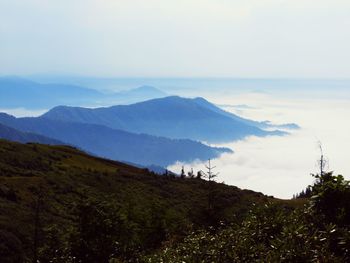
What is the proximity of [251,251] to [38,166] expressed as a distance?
3366 inches

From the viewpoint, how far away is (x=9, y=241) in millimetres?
40281

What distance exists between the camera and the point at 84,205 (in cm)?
2406

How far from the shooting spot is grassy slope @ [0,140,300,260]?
5034 cm

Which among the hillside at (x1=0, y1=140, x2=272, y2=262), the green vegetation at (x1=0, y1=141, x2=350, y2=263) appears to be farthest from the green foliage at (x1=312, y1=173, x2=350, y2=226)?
the hillside at (x1=0, y1=140, x2=272, y2=262)

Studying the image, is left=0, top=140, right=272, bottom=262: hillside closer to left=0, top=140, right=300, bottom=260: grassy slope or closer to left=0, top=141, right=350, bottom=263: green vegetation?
left=0, top=140, right=300, bottom=260: grassy slope

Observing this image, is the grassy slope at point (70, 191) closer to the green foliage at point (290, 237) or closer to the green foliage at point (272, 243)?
the green foliage at point (272, 243)

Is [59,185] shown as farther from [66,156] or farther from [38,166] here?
[66,156]

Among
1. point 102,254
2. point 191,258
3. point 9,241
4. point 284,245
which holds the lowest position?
point 9,241

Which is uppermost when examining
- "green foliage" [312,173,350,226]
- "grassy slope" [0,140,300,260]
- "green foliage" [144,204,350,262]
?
"green foliage" [312,173,350,226]

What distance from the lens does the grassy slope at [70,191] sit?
165 ft

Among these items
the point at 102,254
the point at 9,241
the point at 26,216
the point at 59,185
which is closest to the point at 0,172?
the point at 59,185

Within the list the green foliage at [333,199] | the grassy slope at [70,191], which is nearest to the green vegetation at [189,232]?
the green foliage at [333,199]

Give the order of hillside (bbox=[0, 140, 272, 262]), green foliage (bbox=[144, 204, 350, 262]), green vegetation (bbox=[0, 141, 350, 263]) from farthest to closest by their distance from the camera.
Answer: hillside (bbox=[0, 140, 272, 262]) → green vegetation (bbox=[0, 141, 350, 263]) → green foliage (bbox=[144, 204, 350, 262])

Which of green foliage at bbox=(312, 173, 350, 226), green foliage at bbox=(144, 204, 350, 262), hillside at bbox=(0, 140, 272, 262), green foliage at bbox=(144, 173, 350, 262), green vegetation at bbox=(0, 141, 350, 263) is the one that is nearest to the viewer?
green foliage at bbox=(144, 204, 350, 262)
